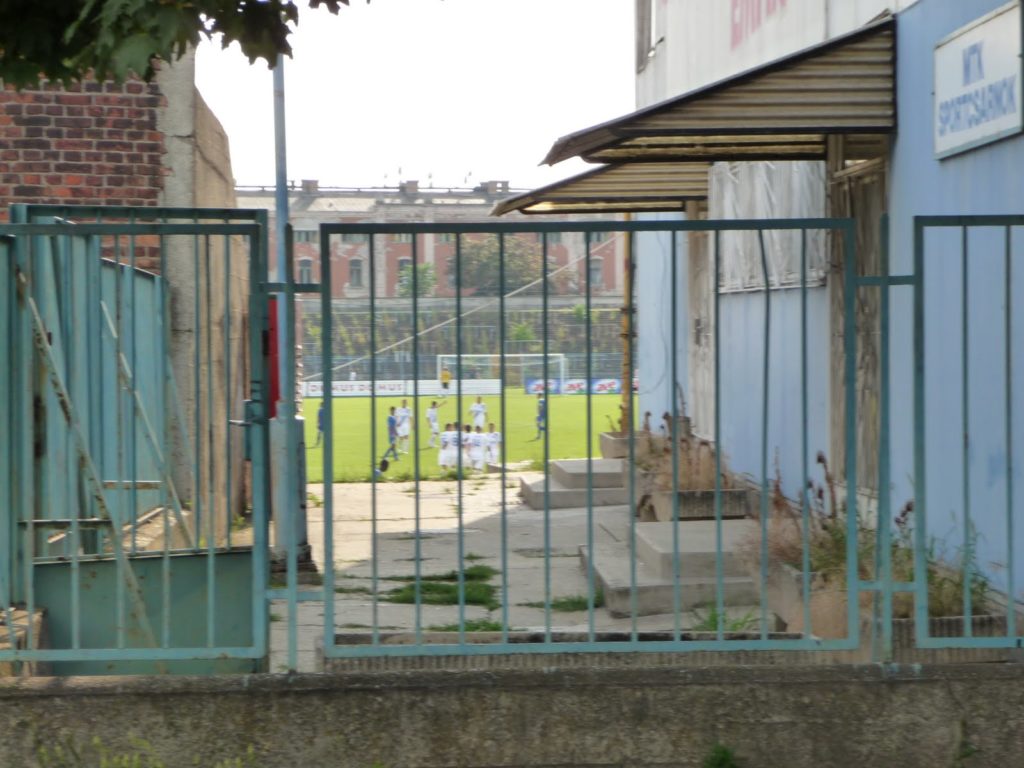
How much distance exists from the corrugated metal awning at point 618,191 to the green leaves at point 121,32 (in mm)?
7196

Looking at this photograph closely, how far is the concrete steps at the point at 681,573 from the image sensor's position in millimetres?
8484

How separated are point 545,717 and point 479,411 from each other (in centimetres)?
125

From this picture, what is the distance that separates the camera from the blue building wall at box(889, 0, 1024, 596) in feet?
24.0

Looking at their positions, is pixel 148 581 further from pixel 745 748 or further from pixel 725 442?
pixel 725 442

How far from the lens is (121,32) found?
5004mm

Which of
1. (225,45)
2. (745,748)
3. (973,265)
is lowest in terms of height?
(745,748)

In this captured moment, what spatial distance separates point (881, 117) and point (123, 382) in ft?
16.5

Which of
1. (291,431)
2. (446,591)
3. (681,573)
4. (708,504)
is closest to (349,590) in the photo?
(446,591)

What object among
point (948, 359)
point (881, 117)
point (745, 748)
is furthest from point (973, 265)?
point (745, 748)

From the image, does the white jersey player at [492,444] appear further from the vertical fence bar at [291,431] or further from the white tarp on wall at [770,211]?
the white tarp on wall at [770,211]

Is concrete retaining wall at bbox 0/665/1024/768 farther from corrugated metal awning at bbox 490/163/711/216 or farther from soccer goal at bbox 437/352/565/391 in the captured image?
corrugated metal awning at bbox 490/163/711/216

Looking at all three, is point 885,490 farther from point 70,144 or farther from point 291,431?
point 70,144

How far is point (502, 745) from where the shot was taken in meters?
5.48

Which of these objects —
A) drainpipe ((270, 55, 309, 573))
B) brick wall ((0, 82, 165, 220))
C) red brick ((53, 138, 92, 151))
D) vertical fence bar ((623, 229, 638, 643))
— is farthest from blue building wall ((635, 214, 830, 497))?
red brick ((53, 138, 92, 151))
